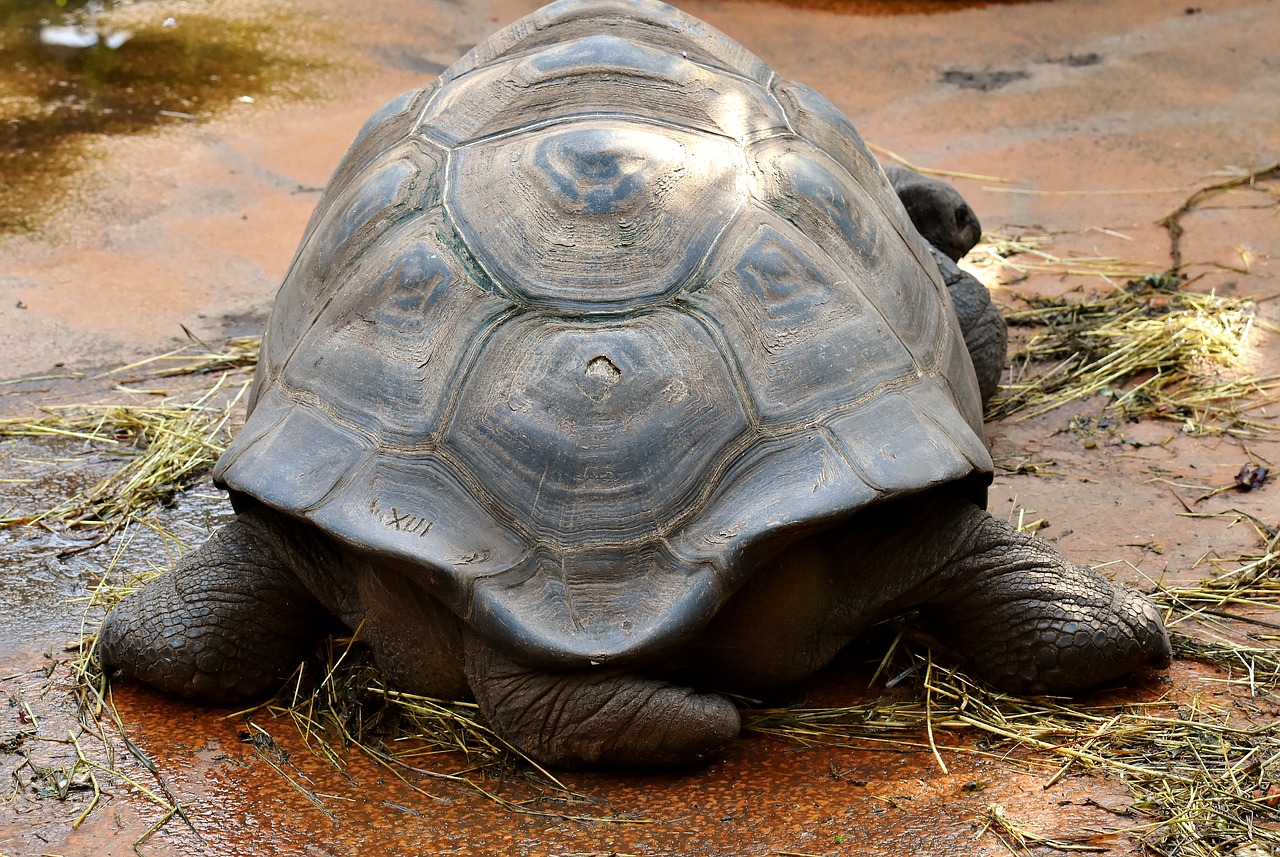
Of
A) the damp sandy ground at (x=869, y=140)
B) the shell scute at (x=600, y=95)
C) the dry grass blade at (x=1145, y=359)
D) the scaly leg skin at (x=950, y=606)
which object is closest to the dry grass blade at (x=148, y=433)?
the damp sandy ground at (x=869, y=140)

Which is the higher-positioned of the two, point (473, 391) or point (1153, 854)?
point (473, 391)

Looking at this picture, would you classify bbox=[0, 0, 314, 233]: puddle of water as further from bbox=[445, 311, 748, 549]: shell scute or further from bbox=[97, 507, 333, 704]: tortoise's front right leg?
bbox=[445, 311, 748, 549]: shell scute

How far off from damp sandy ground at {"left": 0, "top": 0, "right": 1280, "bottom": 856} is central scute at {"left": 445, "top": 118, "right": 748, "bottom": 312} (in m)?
1.07

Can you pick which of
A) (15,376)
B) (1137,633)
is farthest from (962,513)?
(15,376)

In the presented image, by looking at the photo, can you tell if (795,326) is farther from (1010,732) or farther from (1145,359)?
(1145,359)

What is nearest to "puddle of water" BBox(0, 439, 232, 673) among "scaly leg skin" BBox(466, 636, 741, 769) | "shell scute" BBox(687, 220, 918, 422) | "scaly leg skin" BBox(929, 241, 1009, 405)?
"scaly leg skin" BBox(466, 636, 741, 769)

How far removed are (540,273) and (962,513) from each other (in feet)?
3.73

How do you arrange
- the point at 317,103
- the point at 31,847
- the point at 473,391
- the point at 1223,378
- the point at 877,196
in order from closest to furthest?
the point at 31,847 → the point at 473,391 → the point at 877,196 → the point at 1223,378 → the point at 317,103

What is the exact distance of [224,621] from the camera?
3.27 m

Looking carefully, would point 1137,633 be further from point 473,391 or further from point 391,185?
point 391,185

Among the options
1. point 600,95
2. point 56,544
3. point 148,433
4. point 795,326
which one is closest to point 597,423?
point 795,326

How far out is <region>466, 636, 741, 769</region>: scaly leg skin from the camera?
9.45 ft

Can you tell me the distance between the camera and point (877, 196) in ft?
12.3

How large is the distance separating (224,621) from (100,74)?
6749mm
